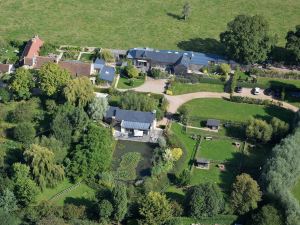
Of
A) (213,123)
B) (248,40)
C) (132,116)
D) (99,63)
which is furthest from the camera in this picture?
(99,63)

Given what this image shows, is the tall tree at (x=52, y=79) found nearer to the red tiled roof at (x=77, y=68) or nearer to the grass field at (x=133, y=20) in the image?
the red tiled roof at (x=77, y=68)

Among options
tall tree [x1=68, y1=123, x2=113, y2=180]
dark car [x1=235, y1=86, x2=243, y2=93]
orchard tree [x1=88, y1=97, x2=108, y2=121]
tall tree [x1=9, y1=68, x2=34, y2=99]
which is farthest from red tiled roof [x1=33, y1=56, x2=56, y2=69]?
dark car [x1=235, y1=86, x2=243, y2=93]

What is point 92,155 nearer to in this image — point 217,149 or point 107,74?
point 217,149

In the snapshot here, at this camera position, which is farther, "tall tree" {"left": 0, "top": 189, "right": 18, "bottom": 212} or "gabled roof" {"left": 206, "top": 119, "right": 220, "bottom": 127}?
"gabled roof" {"left": 206, "top": 119, "right": 220, "bottom": 127}

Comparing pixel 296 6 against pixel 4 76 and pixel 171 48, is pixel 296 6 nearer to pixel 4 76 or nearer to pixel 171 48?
pixel 171 48

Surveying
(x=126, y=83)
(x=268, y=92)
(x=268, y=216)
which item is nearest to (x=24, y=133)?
(x=126, y=83)

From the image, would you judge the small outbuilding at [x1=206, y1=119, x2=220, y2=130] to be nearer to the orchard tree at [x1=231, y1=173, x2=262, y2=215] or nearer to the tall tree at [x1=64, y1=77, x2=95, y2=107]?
the orchard tree at [x1=231, y1=173, x2=262, y2=215]

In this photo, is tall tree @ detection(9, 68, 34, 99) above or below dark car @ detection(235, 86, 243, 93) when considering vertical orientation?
below
